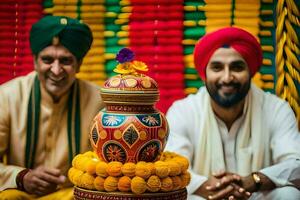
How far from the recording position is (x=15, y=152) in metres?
3.32

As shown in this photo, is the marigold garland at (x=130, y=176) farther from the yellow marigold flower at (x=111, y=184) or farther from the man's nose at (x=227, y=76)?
the man's nose at (x=227, y=76)

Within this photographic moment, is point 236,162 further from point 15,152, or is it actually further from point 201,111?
point 15,152

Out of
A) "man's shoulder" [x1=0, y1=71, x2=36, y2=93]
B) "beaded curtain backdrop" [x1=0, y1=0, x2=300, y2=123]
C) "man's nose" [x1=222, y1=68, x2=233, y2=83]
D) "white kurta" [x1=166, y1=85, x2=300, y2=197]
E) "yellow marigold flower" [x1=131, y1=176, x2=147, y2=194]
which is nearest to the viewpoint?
"yellow marigold flower" [x1=131, y1=176, x2=147, y2=194]

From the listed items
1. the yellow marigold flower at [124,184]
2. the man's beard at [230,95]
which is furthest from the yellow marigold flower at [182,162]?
the man's beard at [230,95]

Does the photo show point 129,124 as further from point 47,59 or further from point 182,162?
point 47,59

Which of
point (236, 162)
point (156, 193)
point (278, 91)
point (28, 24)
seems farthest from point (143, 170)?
point (28, 24)

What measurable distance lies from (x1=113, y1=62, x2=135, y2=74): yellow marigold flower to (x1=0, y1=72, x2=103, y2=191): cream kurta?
35.5 inches

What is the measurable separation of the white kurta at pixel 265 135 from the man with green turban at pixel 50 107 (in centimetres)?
50

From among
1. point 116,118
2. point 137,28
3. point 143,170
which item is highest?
point 137,28

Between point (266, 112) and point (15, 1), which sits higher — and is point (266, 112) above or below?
below

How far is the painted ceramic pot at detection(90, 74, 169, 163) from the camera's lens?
2.41m

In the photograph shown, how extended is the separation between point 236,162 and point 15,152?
119 centimetres

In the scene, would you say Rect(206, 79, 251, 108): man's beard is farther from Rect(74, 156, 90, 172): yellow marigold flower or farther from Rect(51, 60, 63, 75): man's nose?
Rect(74, 156, 90, 172): yellow marigold flower

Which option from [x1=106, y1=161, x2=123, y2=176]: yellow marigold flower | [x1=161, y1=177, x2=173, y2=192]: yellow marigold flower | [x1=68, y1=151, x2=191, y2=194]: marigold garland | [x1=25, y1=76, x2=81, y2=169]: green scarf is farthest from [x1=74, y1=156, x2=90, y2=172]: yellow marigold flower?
[x1=25, y1=76, x2=81, y2=169]: green scarf
